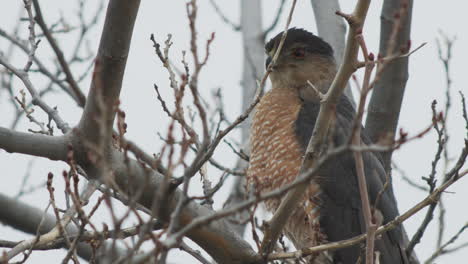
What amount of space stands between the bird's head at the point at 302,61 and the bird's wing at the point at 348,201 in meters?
1.05

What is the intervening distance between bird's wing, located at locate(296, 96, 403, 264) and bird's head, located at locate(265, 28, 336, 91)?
3.43 ft

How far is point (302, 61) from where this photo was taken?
730cm

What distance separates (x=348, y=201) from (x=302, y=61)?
1810 millimetres

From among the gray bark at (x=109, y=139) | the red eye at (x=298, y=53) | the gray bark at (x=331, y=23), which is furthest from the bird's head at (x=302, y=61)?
the gray bark at (x=109, y=139)

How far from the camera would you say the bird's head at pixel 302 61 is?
7.21 metres

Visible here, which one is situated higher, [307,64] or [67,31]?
[67,31]

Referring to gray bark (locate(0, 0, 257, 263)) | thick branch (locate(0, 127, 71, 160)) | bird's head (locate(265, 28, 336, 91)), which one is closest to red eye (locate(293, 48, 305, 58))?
bird's head (locate(265, 28, 336, 91))

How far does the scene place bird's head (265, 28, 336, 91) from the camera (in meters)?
7.21

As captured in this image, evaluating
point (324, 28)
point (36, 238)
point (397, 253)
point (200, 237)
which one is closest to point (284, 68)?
point (324, 28)

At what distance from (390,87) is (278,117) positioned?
1.12m

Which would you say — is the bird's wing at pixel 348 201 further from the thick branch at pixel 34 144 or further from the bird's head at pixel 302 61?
the thick branch at pixel 34 144

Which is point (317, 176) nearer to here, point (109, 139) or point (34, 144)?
point (109, 139)

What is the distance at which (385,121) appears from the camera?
20.0 feet

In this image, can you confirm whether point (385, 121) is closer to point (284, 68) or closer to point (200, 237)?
point (284, 68)
